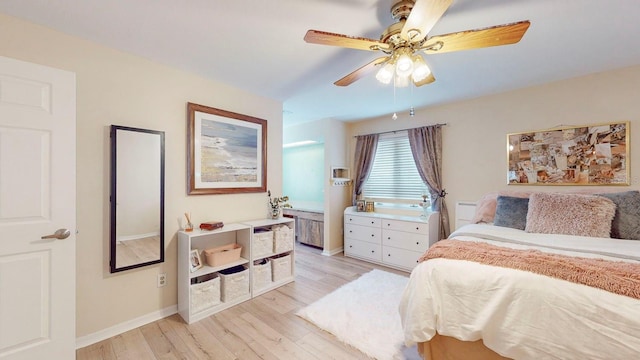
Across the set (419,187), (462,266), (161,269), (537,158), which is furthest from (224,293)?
(537,158)

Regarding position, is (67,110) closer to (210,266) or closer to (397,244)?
(210,266)

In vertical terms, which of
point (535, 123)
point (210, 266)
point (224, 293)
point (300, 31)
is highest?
point (300, 31)

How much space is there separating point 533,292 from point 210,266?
8.51 feet

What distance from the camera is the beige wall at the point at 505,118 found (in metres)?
2.46

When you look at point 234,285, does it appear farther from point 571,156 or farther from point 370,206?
point 571,156

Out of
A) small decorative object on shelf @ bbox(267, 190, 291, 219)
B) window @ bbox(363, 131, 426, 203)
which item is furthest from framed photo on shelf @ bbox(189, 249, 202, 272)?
window @ bbox(363, 131, 426, 203)

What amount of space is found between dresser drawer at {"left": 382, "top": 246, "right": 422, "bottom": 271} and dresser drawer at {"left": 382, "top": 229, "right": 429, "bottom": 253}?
0.06m

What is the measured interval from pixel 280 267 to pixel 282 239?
34 cm

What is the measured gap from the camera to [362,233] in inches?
155

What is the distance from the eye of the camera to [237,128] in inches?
115

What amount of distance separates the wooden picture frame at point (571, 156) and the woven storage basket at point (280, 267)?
2970 millimetres

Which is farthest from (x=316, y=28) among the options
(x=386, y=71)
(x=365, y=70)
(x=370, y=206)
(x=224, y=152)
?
(x=370, y=206)

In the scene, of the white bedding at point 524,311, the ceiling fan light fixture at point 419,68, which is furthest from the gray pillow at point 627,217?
the ceiling fan light fixture at point 419,68

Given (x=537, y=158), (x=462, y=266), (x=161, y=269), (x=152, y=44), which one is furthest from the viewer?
(x=537, y=158)
